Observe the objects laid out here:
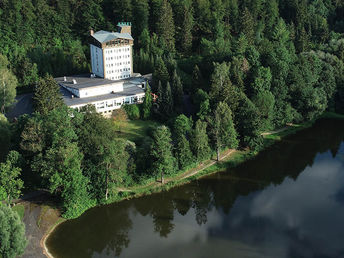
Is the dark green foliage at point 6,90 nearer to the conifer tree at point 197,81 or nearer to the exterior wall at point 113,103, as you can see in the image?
the exterior wall at point 113,103

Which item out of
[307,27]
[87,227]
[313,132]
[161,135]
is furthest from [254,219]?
[307,27]

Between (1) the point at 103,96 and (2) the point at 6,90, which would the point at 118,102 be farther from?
(2) the point at 6,90

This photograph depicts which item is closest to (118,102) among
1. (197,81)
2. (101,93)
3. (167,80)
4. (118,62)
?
(101,93)

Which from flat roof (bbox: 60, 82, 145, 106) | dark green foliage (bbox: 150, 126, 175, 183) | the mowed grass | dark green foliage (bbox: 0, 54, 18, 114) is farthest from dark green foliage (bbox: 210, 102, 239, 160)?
dark green foliage (bbox: 0, 54, 18, 114)

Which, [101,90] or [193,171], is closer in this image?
[193,171]

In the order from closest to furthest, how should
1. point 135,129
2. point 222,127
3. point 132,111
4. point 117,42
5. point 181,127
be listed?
1. point 181,127
2. point 222,127
3. point 135,129
4. point 132,111
5. point 117,42

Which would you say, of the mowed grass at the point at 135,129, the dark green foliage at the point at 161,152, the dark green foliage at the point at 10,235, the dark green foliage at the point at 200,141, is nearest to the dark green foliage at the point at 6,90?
the mowed grass at the point at 135,129

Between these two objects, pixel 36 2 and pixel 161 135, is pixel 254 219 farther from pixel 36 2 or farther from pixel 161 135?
pixel 36 2
